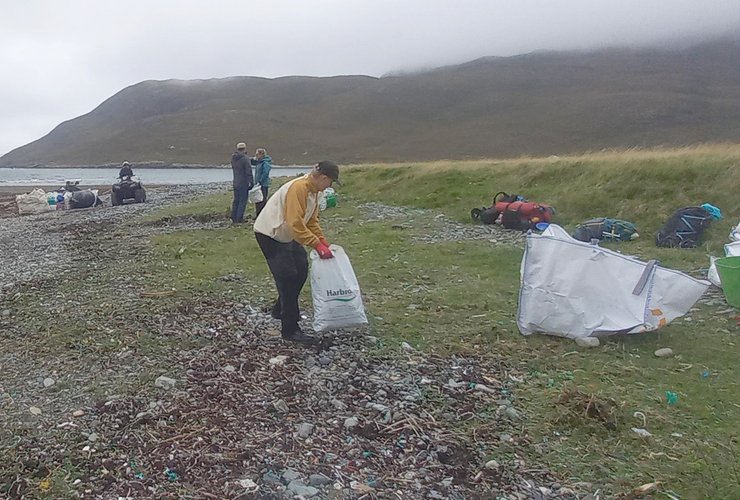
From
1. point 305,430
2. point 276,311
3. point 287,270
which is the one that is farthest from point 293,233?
point 305,430

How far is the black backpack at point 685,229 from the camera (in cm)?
1077

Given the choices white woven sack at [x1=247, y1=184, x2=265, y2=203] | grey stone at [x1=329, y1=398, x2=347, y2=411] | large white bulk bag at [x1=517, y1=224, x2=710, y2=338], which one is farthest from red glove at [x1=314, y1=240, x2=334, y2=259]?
white woven sack at [x1=247, y1=184, x2=265, y2=203]

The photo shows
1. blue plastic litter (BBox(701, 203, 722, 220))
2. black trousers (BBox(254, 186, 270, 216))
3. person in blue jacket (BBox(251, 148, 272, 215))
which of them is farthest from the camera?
person in blue jacket (BBox(251, 148, 272, 215))

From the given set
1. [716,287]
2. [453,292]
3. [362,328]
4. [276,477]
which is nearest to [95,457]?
[276,477]

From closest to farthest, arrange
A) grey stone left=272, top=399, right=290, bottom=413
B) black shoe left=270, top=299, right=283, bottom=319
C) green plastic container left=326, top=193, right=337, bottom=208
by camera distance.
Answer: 1. grey stone left=272, top=399, right=290, bottom=413
2. black shoe left=270, top=299, right=283, bottom=319
3. green plastic container left=326, top=193, right=337, bottom=208

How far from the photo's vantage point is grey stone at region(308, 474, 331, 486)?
12.2 feet

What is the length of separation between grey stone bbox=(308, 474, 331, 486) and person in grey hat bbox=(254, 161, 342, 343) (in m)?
2.40

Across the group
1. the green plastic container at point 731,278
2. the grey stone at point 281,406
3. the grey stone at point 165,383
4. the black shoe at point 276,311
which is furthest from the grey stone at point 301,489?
the green plastic container at point 731,278

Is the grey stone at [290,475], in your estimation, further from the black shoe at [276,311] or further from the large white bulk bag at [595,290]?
the large white bulk bag at [595,290]

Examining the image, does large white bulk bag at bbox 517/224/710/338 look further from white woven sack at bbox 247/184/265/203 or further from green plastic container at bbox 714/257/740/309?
white woven sack at bbox 247/184/265/203

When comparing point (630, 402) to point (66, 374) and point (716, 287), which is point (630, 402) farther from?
point (66, 374)

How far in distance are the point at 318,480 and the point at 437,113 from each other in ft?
471

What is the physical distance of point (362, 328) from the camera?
21.7 ft

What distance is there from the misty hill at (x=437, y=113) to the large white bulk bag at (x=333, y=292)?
9133cm
